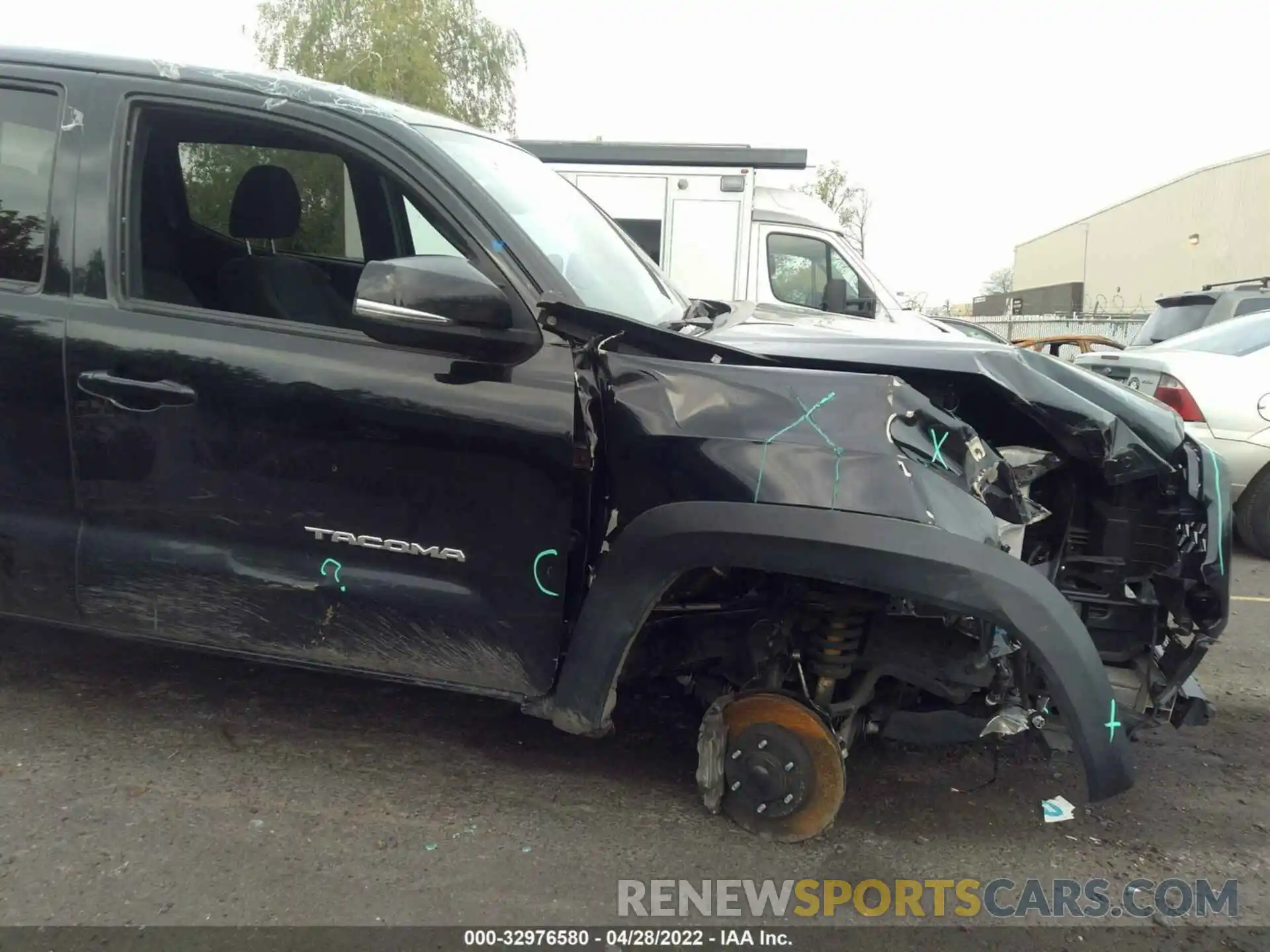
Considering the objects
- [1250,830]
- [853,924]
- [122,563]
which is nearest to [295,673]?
[122,563]

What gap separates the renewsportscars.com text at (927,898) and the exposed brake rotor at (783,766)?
19cm

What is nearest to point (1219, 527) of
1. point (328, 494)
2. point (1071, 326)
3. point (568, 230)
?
point (568, 230)

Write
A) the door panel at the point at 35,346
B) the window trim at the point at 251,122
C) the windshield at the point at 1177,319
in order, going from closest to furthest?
the window trim at the point at 251,122
the door panel at the point at 35,346
the windshield at the point at 1177,319

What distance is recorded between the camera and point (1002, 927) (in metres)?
2.33

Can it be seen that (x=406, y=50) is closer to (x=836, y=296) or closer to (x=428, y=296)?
(x=836, y=296)

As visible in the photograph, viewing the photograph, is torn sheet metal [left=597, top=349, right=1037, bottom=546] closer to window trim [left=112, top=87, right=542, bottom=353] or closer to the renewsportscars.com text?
window trim [left=112, top=87, right=542, bottom=353]

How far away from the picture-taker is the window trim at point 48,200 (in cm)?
275

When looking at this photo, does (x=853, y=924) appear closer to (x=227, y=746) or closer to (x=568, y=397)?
Answer: (x=568, y=397)

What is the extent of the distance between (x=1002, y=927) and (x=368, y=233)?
10.6 ft

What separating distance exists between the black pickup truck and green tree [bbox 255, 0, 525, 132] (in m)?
19.2

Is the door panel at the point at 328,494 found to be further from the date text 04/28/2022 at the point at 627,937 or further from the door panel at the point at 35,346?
the date text 04/28/2022 at the point at 627,937

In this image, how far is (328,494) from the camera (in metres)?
2.57

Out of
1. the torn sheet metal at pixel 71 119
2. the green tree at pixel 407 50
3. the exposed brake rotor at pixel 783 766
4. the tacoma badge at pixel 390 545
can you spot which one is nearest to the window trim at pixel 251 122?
the torn sheet metal at pixel 71 119

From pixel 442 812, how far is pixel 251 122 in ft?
6.82
